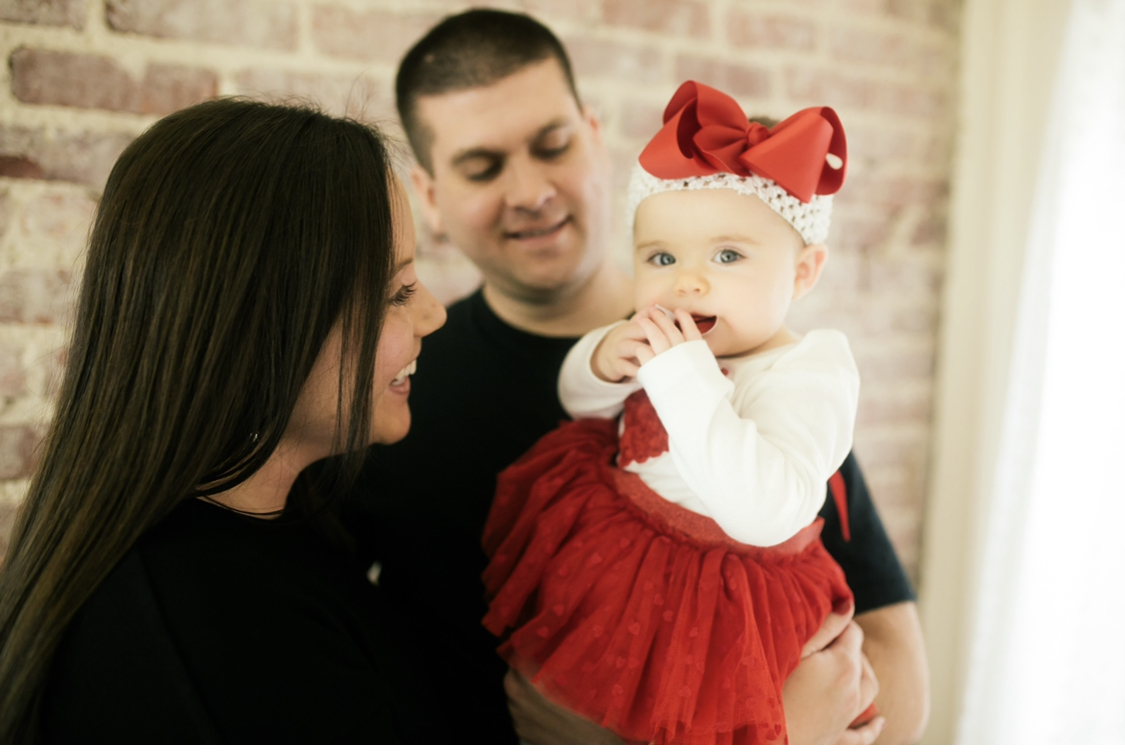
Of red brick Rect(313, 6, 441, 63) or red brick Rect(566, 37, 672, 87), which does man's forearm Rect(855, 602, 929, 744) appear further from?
red brick Rect(313, 6, 441, 63)

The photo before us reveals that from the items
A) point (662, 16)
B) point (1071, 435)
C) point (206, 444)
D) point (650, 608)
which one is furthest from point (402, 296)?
point (1071, 435)

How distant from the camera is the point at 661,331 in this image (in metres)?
0.82

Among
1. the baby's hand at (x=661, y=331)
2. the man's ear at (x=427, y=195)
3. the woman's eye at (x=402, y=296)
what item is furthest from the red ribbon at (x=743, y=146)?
the man's ear at (x=427, y=195)

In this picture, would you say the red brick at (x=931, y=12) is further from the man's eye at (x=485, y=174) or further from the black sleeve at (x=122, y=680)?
the black sleeve at (x=122, y=680)

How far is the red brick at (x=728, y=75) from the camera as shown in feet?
4.83

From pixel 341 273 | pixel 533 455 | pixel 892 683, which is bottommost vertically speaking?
pixel 892 683

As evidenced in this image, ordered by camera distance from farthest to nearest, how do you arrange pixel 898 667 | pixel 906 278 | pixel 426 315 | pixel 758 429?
pixel 906 278 → pixel 898 667 → pixel 426 315 → pixel 758 429

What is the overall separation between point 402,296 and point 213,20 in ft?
2.39

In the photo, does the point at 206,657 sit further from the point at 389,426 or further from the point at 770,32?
the point at 770,32

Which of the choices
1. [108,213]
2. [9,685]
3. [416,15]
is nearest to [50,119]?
[108,213]

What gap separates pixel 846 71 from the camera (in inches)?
62.4

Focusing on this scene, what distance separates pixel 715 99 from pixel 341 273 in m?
0.50

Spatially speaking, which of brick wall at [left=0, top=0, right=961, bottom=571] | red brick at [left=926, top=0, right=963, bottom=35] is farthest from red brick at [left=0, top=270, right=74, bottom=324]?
red brick at [left=926, top=0, right=963, bottom=35]

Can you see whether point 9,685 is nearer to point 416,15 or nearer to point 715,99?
point 715,99
